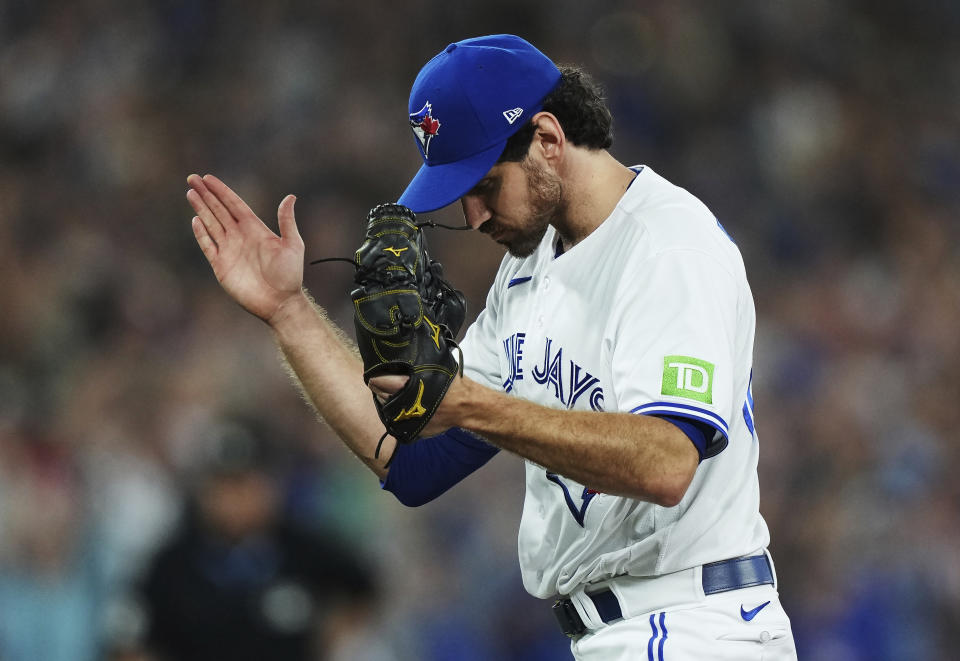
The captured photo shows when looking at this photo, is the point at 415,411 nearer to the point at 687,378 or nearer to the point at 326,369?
the point at 687,378

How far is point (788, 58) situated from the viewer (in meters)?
8.20

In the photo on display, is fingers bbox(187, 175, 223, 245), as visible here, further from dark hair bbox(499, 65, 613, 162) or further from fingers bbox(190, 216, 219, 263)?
dark hair bbox(499, 65, 613, 162)

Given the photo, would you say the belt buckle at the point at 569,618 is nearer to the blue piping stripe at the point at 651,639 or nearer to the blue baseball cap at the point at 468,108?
the blue piping stripe at the point at 651,639

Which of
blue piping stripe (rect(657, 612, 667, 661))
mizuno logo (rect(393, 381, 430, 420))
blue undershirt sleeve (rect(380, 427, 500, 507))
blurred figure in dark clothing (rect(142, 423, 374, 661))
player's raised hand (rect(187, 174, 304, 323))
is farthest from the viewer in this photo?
blurred figure in dark clothing (rect(142, 423, 374, 661))

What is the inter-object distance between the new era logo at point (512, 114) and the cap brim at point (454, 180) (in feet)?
0.15

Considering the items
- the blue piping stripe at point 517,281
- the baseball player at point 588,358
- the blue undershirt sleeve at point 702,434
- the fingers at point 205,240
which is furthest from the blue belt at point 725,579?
the fingers at point 205,240

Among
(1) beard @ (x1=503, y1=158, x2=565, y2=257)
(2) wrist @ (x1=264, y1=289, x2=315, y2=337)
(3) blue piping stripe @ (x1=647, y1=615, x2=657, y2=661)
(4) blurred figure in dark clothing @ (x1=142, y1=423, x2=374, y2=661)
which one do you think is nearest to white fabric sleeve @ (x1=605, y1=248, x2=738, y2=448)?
(1) beard @ (x1=503, y1=158, x2=565, y2=257)

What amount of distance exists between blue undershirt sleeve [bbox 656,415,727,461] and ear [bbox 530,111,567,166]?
651mm

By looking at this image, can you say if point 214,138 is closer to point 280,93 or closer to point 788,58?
point 280,93

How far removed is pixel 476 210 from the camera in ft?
8.18

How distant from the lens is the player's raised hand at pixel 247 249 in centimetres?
260

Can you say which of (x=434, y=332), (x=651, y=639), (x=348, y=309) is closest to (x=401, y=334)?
(x=434, y=332)

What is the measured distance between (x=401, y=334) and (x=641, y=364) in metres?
0.45

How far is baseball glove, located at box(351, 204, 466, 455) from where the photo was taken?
1.98 metres
